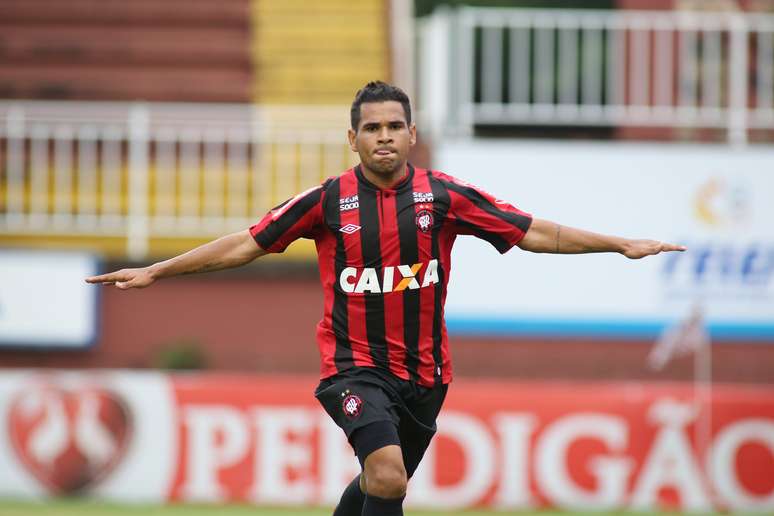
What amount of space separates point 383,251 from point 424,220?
9.0 inches

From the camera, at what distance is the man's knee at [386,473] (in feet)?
19.6

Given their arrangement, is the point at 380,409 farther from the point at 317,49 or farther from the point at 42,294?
the point at 317,49

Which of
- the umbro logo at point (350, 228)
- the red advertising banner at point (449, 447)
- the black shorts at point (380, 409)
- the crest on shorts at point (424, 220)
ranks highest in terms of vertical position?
the crest on shorts at point (424, 220)

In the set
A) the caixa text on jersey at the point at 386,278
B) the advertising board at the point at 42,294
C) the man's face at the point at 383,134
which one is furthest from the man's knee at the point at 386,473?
the advertising board at the point at 42,294

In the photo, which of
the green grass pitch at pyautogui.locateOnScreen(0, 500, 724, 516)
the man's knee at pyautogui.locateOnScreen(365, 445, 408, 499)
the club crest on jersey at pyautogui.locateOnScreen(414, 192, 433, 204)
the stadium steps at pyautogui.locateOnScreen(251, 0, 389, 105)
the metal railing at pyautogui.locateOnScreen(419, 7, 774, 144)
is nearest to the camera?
the man's knee at pyautogui.locateOnScreen(365, 445, 408, 499)

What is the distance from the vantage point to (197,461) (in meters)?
11.7

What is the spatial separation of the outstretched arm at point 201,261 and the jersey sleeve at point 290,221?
0.16 feet

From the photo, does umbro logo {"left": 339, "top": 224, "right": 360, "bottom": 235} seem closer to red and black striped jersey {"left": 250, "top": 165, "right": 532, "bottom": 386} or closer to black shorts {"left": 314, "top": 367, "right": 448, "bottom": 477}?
red and black striped jersey {"left": 250, "top": 165, "right": 532, "bottom": 386}

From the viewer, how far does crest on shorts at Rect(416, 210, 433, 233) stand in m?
6.27

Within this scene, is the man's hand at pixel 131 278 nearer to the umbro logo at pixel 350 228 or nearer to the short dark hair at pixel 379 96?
the umbro logo at pixel 350 228

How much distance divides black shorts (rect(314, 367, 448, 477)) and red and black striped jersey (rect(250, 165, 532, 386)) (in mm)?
56

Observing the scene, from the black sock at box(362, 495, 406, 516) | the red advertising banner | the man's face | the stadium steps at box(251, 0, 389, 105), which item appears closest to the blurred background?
the red advertising banner

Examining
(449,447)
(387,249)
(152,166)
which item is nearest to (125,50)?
(152,166)

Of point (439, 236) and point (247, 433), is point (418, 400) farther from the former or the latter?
point (247, 433)
